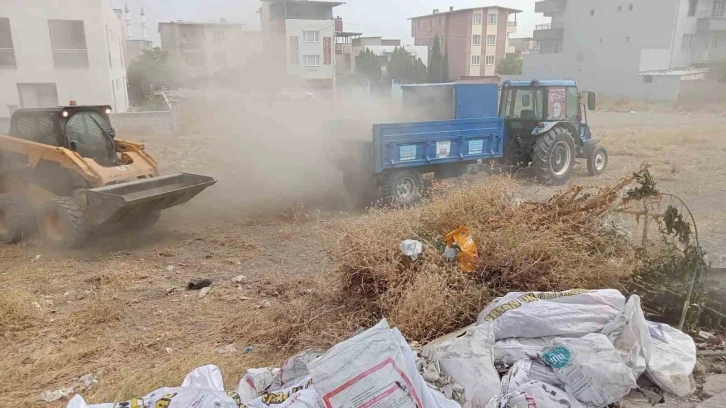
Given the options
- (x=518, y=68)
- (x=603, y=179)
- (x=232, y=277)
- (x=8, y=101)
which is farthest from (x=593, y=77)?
(x=232, y=277)

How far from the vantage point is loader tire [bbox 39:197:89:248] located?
6.18m

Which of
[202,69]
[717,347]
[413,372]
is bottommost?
[717,347]

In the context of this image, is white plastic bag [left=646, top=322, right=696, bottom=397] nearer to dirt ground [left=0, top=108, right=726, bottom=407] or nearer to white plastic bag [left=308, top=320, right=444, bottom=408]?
white plastic bag [left=308, top=320, right=444, bottom=408]

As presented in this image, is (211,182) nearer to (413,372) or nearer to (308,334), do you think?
(308,334)

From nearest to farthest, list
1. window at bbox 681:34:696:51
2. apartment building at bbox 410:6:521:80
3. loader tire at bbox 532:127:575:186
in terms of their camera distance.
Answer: loader tire at bbox 532:127:575:186, window at bbox 681:34:696:51, apartment building at bbox 410:6:521:80

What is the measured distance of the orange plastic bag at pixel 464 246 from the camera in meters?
3.93

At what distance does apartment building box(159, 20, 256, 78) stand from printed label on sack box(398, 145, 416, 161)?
6588mm

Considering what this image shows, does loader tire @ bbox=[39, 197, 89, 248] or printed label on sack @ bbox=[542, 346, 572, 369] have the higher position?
printed label on sack @ bbox=[542, 346, 572, 369]

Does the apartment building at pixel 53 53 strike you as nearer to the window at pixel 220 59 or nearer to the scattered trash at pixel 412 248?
the window at pixel 220 59

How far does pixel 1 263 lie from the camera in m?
6.06

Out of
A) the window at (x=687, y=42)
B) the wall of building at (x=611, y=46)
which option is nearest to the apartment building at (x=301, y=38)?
the wall of building at (x=611, y=46)

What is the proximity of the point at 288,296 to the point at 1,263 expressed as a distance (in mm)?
3856

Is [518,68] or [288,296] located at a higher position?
[518,68]

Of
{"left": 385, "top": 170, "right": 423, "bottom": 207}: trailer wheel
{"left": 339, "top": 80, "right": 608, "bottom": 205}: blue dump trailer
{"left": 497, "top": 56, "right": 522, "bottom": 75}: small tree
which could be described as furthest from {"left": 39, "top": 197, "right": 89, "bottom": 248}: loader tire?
{"left": 497, "top": 56, "right": 522, "bottom": 75}: small tree
